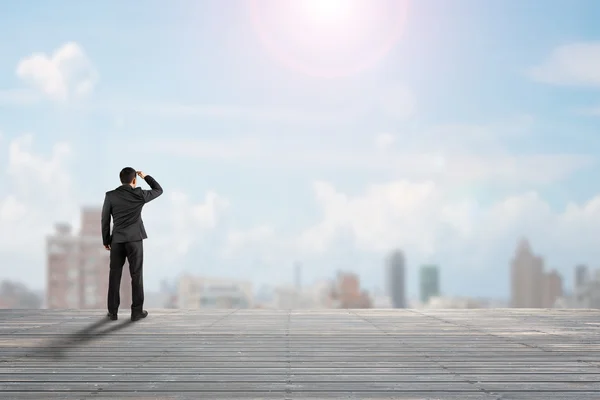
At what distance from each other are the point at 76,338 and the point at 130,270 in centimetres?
192

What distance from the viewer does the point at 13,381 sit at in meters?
4.72

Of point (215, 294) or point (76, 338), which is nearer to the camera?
point (76, 338)

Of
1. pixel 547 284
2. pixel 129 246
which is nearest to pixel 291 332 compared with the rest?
pixel 129 246

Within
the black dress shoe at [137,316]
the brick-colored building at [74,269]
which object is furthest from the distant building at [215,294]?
the black dress shoe at [137,316]

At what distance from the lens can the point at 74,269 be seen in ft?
603

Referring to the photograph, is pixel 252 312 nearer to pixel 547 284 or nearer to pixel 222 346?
pixel 222 346

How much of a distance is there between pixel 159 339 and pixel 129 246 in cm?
210

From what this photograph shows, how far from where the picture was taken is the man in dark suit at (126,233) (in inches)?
342

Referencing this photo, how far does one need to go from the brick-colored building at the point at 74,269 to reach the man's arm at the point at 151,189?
566 feet

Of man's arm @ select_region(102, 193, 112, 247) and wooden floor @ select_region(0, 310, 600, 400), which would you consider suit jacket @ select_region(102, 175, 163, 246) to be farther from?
wooden floor @ select_region(0, 310, 600, 400)

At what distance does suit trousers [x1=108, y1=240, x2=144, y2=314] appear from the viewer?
873cm

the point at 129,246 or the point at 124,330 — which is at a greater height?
the point at 129,246

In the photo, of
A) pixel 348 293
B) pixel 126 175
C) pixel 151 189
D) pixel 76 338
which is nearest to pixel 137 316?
pixel 151 189

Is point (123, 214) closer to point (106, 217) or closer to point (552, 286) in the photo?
point (106, 217)
